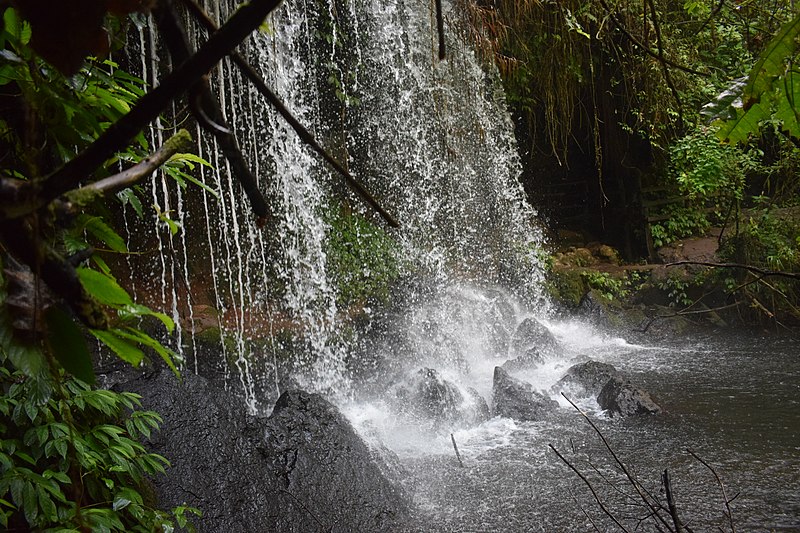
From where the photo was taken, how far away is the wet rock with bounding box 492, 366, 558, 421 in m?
5.16

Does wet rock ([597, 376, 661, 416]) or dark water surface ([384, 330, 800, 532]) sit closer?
dark water surface ([384, 330, 800, 532])

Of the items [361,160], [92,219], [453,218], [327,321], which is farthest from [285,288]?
[92,219]

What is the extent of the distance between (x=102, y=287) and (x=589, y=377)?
5591mm

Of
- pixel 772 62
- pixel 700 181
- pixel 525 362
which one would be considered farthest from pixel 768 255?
pixel 772 62

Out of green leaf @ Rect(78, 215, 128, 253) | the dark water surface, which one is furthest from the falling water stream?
green leaf @ Rect(78, 215, 128, 253)

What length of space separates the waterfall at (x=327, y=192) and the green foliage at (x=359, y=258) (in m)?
0.12

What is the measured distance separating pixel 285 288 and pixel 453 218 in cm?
333

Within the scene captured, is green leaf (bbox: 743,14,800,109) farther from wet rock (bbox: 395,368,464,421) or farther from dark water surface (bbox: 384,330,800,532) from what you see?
wet rock (bbox: 395,368,464,421)

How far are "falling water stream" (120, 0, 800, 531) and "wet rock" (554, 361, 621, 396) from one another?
200 millimetres

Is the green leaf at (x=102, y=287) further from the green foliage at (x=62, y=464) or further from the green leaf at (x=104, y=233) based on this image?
the green foliage at (x=62, y=464)

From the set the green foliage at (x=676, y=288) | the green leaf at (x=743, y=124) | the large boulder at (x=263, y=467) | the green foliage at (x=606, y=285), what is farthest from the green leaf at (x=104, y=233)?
the green foliage at (x=606, y=285)

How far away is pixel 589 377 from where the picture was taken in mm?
5668

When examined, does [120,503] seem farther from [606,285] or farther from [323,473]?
[606,285]

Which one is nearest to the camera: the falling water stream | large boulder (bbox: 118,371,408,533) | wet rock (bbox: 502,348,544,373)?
large boulder (bbox: 118,371,408,533)
